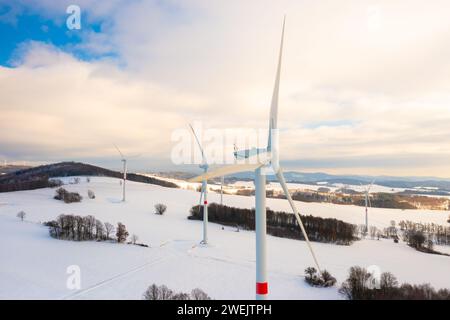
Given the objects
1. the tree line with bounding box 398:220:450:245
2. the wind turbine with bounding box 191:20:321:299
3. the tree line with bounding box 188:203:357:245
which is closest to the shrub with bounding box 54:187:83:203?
the tree line with bounding box 188:203:357:245

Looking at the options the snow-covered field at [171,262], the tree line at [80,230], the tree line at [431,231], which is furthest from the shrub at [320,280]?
the tree line at [431,231]

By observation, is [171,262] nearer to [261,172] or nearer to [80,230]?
[80,230]

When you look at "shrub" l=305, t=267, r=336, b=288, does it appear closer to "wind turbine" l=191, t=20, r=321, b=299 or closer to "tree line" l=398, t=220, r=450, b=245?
"wind turbine" l=191, t=20, r=321, b=299

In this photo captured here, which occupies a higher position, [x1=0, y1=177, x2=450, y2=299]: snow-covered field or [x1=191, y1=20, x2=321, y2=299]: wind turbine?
[x1=191, y1=20, x2=321, y2=299]: wind turbine

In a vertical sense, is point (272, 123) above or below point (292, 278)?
above

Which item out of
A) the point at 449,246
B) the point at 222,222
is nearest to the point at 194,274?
the point at 222,222

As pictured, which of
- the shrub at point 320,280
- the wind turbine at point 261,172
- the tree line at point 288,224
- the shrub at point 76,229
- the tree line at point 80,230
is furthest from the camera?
the tree line at point 288,224

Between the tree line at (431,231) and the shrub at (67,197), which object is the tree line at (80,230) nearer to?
the shrub at (67,197)

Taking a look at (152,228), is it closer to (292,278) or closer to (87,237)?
(87,237)
